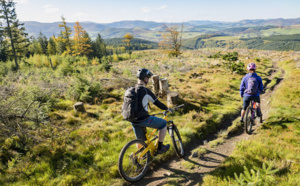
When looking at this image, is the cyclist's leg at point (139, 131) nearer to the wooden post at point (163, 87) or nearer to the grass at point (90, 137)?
the grass at point (90, 137)

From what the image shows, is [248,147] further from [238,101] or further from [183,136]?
[238,101]

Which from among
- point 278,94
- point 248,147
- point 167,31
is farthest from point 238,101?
point 167,31

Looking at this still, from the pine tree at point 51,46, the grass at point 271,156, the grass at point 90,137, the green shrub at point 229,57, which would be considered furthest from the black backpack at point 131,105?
the pine tree at point 51,46

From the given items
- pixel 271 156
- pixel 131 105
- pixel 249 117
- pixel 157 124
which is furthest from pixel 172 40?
pixel 131 105

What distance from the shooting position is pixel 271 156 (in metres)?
5.24

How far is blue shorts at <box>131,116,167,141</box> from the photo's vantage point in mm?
4559

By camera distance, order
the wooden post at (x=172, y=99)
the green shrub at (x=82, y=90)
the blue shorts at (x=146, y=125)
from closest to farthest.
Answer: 1. the blue shorts at (x=146, y=125)
2. the wooden post at (x=172, y=99)
3. the green shrub at (x=82, y=90)

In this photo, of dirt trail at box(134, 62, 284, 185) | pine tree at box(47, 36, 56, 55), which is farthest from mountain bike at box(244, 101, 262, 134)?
pine tree at box(47, 36, 56, 55)

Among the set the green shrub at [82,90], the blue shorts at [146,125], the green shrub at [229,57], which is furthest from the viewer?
the green shrub at [229,57]

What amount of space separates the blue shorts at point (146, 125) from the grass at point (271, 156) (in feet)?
7.14

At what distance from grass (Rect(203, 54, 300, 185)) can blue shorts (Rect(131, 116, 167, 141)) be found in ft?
7.14

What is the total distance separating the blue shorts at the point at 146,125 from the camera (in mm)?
4559

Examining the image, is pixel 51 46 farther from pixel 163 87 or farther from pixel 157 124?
pixel 157 124

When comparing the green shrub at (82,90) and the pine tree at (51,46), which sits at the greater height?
the pine tree at (51,46)
